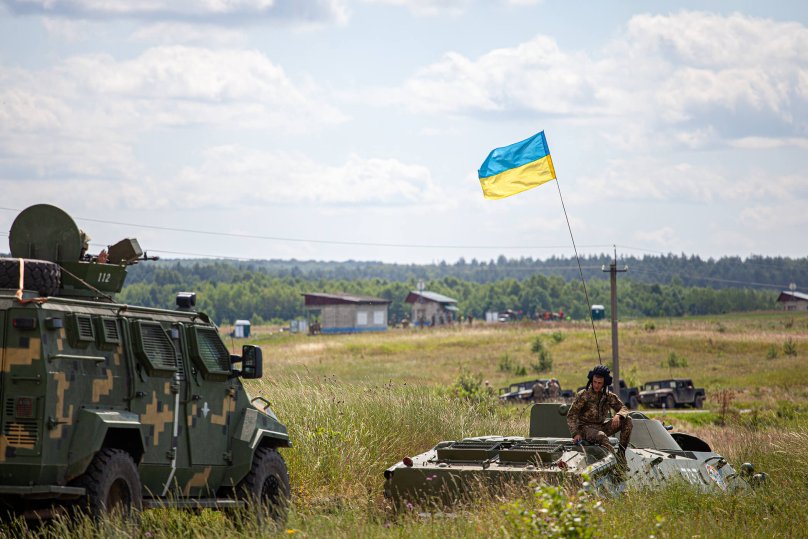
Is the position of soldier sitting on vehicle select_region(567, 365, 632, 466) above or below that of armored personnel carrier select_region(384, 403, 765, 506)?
above

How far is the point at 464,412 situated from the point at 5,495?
11419mm

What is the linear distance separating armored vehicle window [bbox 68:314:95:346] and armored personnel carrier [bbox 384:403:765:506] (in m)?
3.62

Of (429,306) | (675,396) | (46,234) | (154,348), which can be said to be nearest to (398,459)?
(154,348)

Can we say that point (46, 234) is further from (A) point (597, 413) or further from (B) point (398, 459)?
(B) point (398, 459)

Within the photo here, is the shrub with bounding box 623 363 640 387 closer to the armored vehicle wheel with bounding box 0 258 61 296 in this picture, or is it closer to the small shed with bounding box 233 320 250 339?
the armored vehicle wheel with bounding box 0 258 61 296

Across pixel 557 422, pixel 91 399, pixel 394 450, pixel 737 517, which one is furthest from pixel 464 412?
pixel 91 399

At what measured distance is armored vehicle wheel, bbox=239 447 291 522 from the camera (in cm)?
1237

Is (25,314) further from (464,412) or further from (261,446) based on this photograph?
(464,412)

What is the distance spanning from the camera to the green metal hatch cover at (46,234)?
1193 centimetres

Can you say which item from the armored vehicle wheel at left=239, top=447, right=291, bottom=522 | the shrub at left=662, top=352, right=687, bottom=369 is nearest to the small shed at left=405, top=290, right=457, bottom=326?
the shrub at left=662, top=352, right=687, bottom=369

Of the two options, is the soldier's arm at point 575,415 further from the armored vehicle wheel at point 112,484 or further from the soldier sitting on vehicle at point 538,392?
the soldier sitting on vehicle at point 538,392

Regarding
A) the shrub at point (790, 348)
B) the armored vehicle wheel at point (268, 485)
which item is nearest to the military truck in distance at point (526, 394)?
the shrub at point (790, 348)

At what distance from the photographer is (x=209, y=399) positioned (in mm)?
12203

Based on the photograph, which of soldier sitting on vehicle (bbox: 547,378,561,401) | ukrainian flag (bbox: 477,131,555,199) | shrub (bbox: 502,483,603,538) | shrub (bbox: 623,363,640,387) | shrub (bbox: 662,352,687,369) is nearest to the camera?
shrub (bbox: 502,483,603,538)
